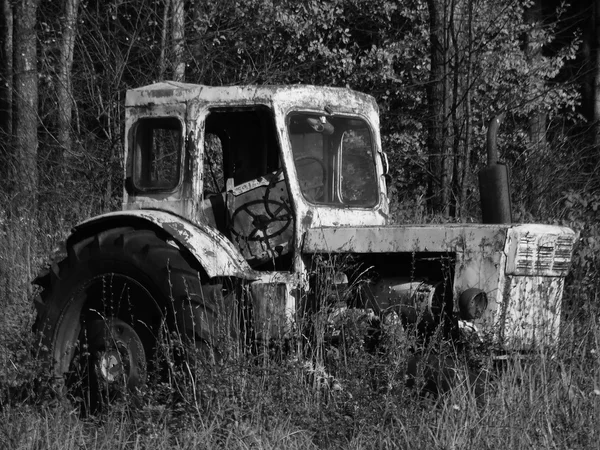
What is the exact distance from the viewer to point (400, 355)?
16.6ft

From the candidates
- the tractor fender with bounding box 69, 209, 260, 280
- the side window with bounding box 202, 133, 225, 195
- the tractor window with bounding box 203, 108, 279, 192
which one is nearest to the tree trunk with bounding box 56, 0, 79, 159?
the side window with bounding box 202, 133, 225, 195

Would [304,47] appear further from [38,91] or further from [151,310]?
[151,310]

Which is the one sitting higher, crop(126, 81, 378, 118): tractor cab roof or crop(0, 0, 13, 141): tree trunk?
crop(0, 0, 13, 141): tree trunk

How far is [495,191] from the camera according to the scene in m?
5.86

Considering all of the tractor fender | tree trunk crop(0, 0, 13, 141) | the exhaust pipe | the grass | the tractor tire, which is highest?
tree trunk crop(0, 0, 13, 141)

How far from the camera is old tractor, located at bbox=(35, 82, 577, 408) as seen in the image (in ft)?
17.7

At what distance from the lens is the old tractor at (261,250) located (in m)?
5.39

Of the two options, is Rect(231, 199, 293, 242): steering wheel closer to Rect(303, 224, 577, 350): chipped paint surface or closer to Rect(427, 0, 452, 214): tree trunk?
Rect(303, 224, 577, 350): chipped paint surface

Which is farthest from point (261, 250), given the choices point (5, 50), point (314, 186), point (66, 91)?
point (5, 50)

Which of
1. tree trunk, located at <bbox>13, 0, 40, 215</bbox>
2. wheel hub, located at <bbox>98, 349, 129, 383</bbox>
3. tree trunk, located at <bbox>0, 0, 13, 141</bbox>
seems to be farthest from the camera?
tree trunk, located at <bbox>0, 0, 13, 141</bbox>

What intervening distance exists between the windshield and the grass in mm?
1120

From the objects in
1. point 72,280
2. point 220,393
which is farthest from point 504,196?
point 72,280

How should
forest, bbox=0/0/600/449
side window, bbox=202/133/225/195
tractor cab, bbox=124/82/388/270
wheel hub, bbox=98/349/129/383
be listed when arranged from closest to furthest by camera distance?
1. forest, bbox=0/0/600/449
2. wheel hub, bbox=98/349/129/383
3. tractor cab, bbox=124/82/388/270
4. side window, bbox=202/133/225/195

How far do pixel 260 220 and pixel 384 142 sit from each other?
9514 millimetres
